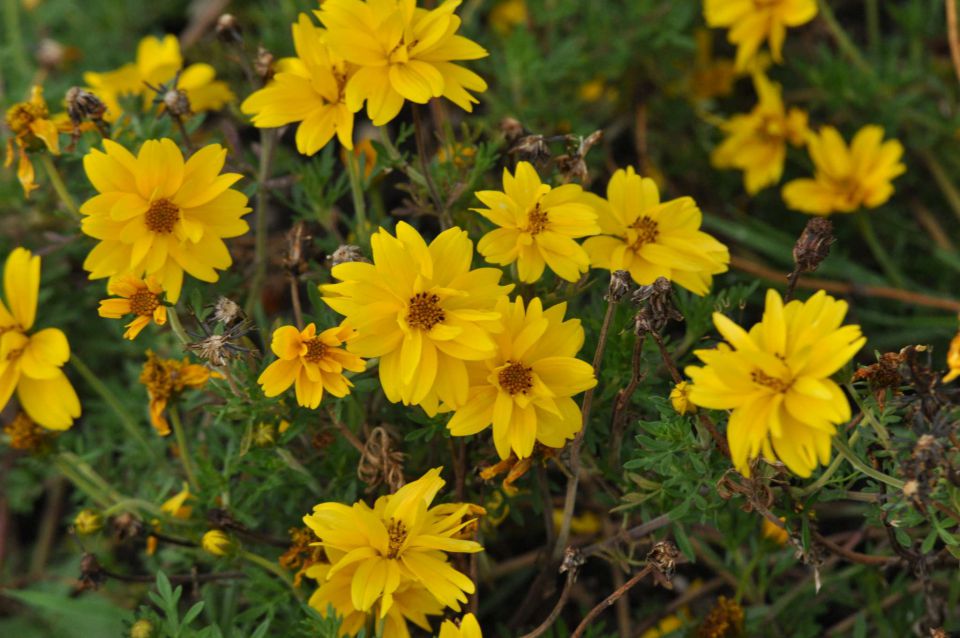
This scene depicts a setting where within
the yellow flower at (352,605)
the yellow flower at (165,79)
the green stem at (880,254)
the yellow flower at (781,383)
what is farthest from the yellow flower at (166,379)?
the green stem at (880,254)

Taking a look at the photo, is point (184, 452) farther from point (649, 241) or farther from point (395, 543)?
point (649, 241)

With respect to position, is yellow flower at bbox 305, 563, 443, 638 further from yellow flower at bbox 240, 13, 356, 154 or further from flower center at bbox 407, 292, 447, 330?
yellow flower at bbox 240, 13, 356, 154

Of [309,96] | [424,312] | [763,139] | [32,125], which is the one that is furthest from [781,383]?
[763,139]

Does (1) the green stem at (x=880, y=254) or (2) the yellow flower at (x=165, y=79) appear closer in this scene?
(2) the yellow flower at (x=165, y=79)

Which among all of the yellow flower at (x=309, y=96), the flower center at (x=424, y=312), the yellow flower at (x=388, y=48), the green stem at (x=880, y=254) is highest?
the yellow flower at (x=388, y=48)

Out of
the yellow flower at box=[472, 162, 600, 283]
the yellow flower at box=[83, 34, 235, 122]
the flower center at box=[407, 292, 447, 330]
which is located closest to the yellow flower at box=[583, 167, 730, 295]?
the yellow flower at box=[472, 162, 600, 283]

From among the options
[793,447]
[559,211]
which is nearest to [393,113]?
[559,211]

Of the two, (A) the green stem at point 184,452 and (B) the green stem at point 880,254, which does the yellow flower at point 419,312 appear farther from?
(B) the green stem at point 880,254

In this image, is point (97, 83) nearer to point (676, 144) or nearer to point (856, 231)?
point (676, 144)
